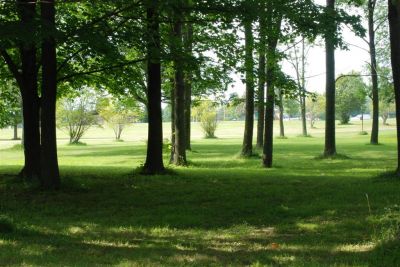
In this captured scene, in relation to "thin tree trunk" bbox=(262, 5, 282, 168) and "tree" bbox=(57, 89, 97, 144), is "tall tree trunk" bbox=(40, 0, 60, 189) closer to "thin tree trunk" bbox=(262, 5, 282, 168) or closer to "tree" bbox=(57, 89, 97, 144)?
"thin tree trunk" bbox=(262, 5, 282, 168)

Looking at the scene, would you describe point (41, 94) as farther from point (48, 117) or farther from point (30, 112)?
point (30, 112)

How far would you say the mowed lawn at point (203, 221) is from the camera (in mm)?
6172

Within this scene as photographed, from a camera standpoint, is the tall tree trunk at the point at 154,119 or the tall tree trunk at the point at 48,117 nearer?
the tall tree trunk at the point at 48,117

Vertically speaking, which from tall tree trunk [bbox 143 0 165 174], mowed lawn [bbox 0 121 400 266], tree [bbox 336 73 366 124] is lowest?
mowed lawn [bbox 0 121 400 266]

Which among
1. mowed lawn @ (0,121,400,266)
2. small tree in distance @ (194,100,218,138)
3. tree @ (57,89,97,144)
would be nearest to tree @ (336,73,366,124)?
small tree in distance @ (194,100,218,138)

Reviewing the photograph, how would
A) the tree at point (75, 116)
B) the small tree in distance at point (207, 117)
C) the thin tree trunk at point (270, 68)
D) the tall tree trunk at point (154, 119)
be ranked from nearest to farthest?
the thin tree trunk at point (270, 68) → the tall tree trunk at point (154, 119) → the tree at point (75, 116) → the small tree in distance at point (207, 117)

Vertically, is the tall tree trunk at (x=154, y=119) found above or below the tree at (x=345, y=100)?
below

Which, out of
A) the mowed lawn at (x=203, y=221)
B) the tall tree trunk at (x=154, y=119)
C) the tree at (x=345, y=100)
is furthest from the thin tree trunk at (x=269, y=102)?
the tree at (x=345, y=100)

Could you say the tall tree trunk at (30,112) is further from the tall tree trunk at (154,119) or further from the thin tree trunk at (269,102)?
the thin tree trunk at (269,102)

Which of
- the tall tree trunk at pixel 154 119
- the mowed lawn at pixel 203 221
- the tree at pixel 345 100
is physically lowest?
the mowed lawn at pixel 203 221

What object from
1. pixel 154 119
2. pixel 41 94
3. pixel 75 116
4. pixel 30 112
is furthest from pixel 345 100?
pixel 41 94

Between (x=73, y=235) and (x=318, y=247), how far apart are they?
12.5ft

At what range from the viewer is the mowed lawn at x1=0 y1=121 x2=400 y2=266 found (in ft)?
20.2

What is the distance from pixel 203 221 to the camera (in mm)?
9469
